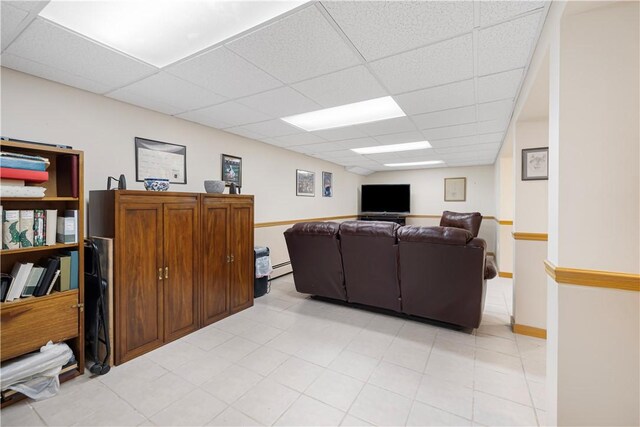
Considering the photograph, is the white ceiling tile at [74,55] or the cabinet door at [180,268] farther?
the cabinet door at [180,268]

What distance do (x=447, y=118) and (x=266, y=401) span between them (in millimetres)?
3457

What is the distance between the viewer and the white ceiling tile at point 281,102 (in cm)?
267

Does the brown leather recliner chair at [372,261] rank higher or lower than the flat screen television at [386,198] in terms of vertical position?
lower

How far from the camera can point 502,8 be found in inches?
58.9

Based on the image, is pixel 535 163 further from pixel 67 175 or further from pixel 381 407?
pixel 67 175

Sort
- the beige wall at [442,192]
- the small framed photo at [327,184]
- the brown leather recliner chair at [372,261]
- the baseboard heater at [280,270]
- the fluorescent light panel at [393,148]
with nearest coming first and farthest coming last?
1. the brown leather recliner chair at [372,261]
2. the fluorescent light panel at [393,148]
3. the baseboard heater at [280,270]
4. the small framed photo at [327,184]
5. the beige wall at [442,192]

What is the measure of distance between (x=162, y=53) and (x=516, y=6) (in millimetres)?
2271

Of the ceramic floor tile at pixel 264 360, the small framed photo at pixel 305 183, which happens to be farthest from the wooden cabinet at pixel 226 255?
the small framed photo at pixel 305 183

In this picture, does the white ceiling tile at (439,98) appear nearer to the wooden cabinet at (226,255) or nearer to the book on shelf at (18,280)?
the wooden cabinet at (226,255)

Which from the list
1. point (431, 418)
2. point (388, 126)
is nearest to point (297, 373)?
point (431, 418)

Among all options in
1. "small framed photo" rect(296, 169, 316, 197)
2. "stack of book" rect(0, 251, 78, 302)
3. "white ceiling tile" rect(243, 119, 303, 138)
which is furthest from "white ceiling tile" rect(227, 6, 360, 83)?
"small framed photo" rect(296, 169, 316, 197)

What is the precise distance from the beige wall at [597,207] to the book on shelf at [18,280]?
3.38 meters

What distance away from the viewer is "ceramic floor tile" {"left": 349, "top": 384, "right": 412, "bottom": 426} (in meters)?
1.75

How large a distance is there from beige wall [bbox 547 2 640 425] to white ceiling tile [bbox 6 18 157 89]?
278cm
